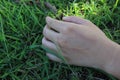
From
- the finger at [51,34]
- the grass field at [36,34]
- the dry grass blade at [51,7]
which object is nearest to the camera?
the finger at [51,34]

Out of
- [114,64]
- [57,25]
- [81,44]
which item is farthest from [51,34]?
[114,64]

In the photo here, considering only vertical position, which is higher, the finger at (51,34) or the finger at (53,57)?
the finger at (51,34)

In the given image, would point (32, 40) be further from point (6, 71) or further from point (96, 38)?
point (96, 38)

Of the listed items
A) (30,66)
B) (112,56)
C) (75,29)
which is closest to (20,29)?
(30,66)

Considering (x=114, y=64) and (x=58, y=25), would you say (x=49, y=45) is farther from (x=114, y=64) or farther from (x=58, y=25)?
(x=114, y=64)

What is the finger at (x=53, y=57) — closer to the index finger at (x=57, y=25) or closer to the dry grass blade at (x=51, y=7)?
the index finger at (x=57, y=25)

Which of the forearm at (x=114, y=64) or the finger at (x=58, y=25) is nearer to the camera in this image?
the forearm at (x=114, y=64)

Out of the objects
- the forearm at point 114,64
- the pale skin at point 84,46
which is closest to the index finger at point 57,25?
the pale skin at point 84,46
